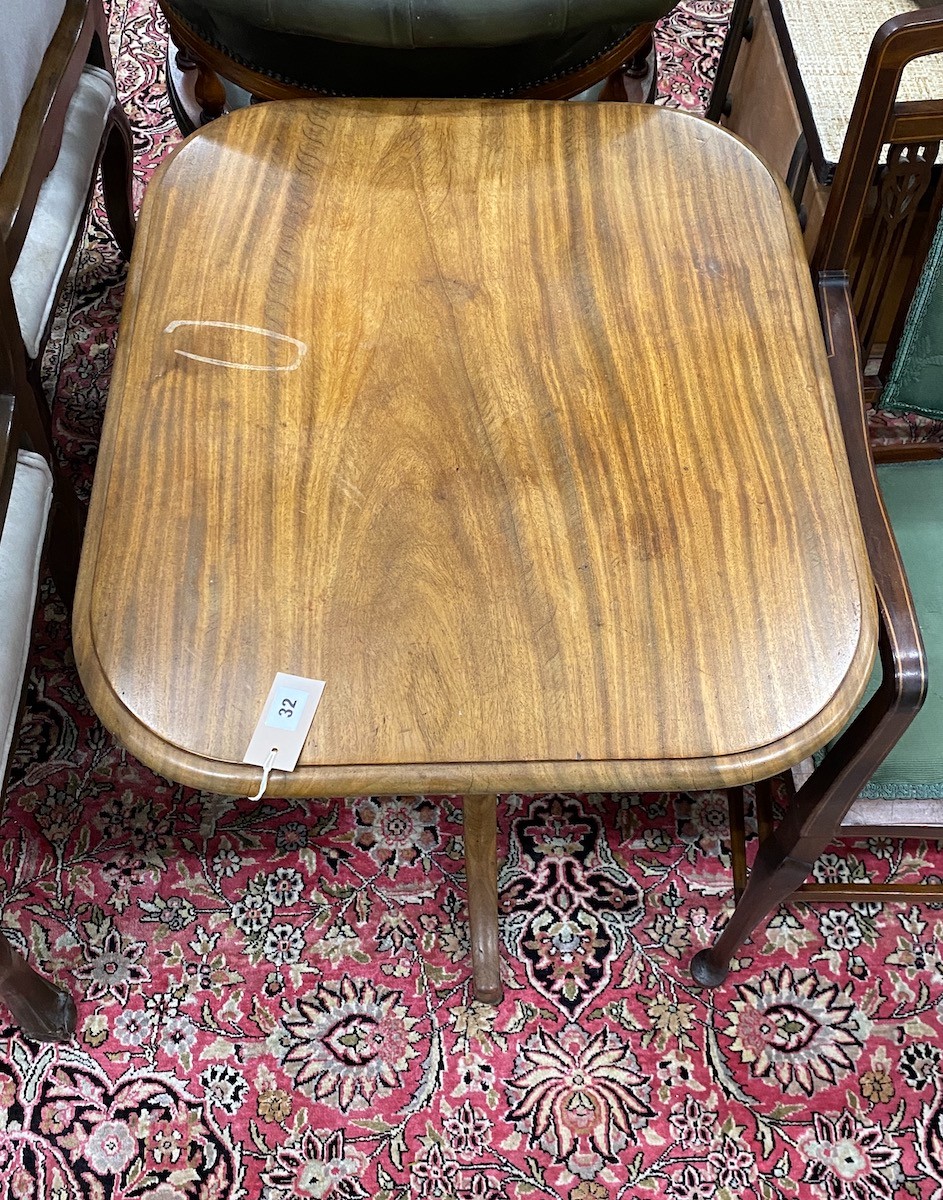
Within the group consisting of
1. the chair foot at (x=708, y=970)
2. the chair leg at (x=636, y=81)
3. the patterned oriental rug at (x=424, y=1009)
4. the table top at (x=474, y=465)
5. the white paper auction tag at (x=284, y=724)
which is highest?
the chair leg at (x=636, y=81)

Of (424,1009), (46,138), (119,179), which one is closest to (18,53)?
(46,138)

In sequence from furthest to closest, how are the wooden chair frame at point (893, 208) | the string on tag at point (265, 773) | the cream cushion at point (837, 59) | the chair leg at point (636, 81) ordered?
the chair leg at point (636, 81), the cream cushion at point (837, 59), the wooden chair frame at point (893, 208), the string on tag at point (265, 773)

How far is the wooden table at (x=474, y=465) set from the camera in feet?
2.06

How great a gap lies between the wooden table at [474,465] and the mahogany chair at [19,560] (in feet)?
0.50

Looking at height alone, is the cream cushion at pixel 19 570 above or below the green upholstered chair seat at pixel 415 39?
below

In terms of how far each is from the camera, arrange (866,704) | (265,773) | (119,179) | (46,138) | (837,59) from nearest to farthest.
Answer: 1. (265,773)
2. (866,704)
3. (46,138)
4. (837,59)
5. (119,179)

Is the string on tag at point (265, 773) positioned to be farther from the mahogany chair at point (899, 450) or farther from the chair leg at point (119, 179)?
the chair leg at point (119, 179)

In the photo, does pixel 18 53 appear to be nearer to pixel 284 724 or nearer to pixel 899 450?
pixel 284 724

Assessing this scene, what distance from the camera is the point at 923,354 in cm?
84

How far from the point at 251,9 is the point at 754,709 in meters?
0.79

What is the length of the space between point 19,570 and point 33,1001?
0.36 meters

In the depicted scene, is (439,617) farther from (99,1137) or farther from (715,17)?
(715,17)

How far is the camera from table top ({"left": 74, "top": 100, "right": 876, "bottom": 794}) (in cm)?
63

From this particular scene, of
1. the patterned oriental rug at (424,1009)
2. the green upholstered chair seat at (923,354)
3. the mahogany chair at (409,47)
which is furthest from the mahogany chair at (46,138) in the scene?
the green upholstered chair seat at (923,354)
